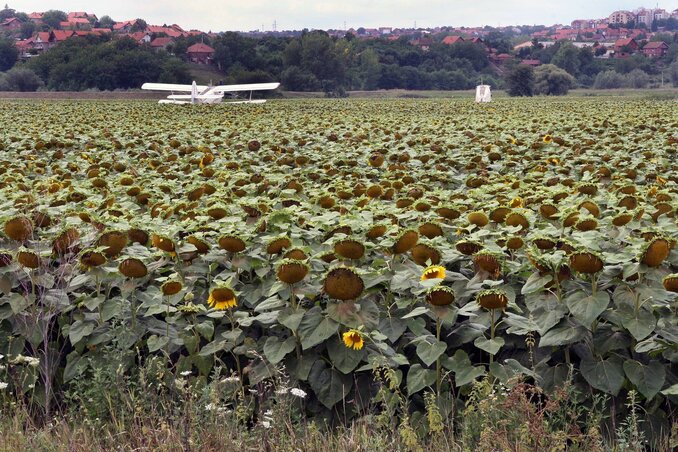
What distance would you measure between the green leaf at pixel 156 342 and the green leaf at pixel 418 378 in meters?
1.12

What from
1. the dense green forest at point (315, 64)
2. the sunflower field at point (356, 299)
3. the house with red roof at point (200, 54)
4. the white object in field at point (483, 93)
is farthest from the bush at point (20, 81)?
the sunflower field at point (356, 299)

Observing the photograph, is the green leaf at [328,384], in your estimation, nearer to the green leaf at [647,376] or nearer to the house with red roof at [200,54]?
the green leaf at [647,376]

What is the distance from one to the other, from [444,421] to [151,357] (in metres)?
1.38

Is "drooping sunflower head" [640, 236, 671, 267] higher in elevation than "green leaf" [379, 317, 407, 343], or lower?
higher

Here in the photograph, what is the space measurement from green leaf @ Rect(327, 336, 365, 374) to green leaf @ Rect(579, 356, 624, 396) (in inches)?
36.1

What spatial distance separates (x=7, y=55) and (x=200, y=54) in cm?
2287

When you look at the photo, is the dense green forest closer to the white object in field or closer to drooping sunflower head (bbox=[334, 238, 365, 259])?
the white object in field

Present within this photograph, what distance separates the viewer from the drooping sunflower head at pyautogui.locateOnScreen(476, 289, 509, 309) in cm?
344

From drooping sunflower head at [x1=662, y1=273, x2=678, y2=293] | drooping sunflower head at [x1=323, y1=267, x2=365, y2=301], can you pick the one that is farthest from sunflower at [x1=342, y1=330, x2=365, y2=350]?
drooping sunflower head at [x1=662, y1=273, x2=678, y2=293]

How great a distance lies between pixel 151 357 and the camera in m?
3.89

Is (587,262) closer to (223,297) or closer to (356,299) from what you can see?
(356,299)

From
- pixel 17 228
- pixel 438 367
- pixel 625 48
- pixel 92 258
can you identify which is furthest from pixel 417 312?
pixel 625 48

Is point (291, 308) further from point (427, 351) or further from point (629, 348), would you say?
point (629, 348)

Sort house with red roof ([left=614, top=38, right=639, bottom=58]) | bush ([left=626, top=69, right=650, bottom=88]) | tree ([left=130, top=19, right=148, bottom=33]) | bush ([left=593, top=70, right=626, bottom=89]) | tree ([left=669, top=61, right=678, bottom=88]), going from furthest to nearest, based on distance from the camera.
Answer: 1. tree ([left=130, top=19, right=148, bottom=33])
2. house with red roof ([left=614, top=38, right=639, bottom=58])
3. tree ([left=669, top=61, right=678, bottom=88])
4. bush ([left=593, top=70, right=626, bottom=89])
5. bush ([left=626, top=69, right=650, bottom=88])
